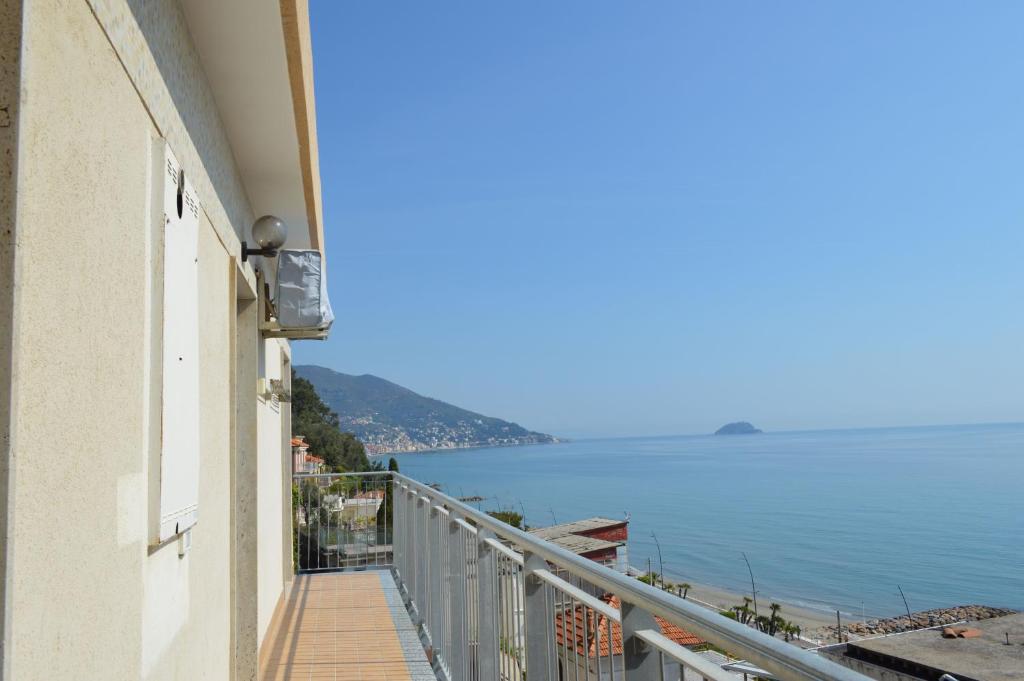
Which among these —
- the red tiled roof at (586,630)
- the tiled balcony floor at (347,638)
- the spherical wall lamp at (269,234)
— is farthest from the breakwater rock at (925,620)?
the red tiled roof at (586,630)

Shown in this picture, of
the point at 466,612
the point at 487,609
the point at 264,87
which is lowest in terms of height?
the point at 466,612

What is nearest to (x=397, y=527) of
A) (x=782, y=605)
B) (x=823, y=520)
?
(x=782, y=605)

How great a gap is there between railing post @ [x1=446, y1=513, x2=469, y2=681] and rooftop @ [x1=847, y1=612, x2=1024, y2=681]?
3700 centimetres

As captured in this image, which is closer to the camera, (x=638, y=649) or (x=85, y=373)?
(x=85, y=373)

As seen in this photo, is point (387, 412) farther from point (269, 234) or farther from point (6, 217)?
point (6, 217)

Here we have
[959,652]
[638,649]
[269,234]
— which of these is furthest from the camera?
[959,652]

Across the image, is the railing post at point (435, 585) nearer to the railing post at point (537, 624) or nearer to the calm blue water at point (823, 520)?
the railing post at point (537, 624)

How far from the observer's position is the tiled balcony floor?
17.4ft

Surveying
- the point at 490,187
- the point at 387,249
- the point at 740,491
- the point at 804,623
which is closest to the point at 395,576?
the point at 804,623

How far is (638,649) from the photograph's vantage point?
1768 mm

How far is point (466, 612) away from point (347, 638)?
104 inches

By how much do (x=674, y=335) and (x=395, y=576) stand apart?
128223 mm

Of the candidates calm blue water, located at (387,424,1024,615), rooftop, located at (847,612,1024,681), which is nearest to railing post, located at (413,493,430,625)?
rooftop, located at (847,612,1024,681)

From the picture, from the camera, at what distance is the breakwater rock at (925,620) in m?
43.8
